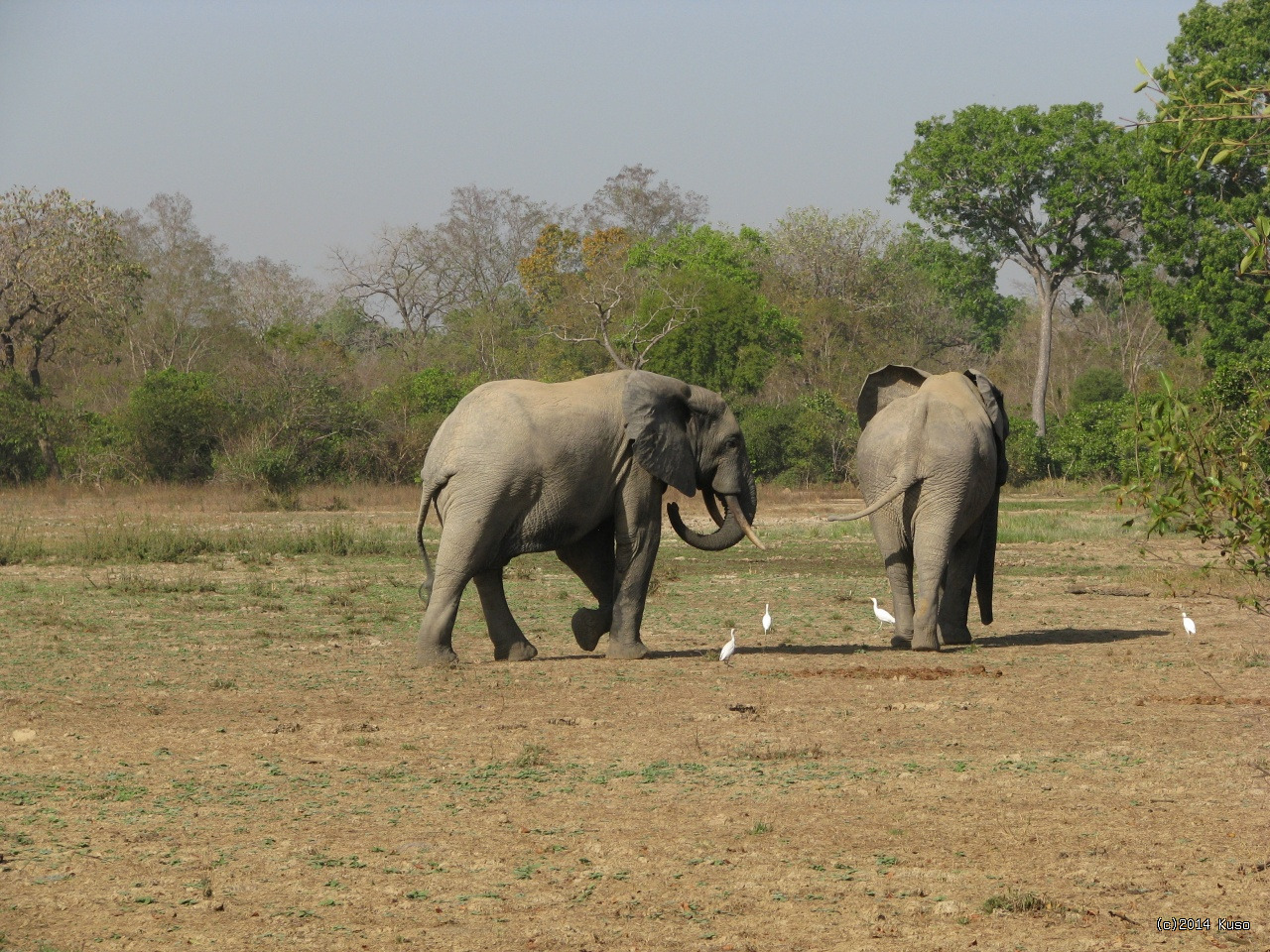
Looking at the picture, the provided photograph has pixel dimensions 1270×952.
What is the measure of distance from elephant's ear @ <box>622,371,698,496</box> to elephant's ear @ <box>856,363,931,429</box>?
2248 millimetres

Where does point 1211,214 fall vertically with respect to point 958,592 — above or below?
above

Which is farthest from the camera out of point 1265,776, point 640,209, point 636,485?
point 640,209

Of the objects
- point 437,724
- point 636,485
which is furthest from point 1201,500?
point 636,485

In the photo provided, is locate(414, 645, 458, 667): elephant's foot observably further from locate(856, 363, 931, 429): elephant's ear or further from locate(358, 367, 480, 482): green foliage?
locate(358, 367, 480, 482): green foliage

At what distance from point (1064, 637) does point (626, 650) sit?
448 centimetres

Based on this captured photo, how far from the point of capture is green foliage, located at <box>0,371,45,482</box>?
40.3m

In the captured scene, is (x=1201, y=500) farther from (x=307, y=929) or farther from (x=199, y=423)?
(x=199, y=423)

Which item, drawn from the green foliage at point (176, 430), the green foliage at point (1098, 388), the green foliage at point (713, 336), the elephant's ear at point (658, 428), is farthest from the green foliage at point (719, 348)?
the elephant's ear at point (658, 428)

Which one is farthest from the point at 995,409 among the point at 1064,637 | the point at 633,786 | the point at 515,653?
the point at 633,786

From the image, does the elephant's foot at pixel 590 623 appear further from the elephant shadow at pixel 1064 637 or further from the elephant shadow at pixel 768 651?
the elephant shadow at pixel 1064 637

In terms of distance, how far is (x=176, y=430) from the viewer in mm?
41156

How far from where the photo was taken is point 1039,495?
41.6m

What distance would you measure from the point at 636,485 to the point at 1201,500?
23.7ft

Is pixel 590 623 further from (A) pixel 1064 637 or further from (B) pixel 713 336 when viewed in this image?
(B) pixel 713 336
